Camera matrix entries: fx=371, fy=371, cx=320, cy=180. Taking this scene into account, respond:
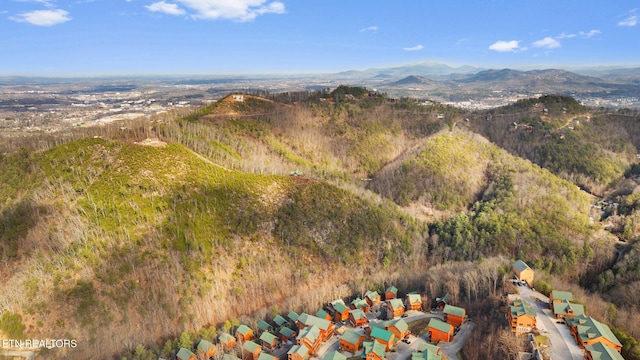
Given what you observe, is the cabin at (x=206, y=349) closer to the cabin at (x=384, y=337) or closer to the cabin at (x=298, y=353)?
the cabin at (x=298, y=353)

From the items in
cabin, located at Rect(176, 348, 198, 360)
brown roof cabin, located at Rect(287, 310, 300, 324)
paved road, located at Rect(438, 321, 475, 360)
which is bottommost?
brown roof cabin, located at Rect(287, 310, 300, 324)

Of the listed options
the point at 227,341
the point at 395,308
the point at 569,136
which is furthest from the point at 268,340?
the point at 569,136

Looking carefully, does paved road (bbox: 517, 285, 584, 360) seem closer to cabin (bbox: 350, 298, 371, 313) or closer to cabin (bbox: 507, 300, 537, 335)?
cabin (bbox: 507, 300, 537, 335)

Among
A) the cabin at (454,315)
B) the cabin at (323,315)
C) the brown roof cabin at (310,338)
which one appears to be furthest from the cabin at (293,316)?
the cabin at (454,315)

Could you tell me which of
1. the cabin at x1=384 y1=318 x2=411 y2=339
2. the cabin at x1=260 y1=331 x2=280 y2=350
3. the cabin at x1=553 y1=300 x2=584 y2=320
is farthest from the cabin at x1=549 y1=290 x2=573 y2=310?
the cabin at x1=260 y1=331 x2=280 y2=350

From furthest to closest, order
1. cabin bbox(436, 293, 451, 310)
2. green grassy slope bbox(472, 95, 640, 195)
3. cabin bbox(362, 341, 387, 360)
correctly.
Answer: green grassy slope bbox(472, 95, 640, 195)
cabin bbox(436, 293, 451, 310)
cabin bbox(362, 341, 387, 360)
